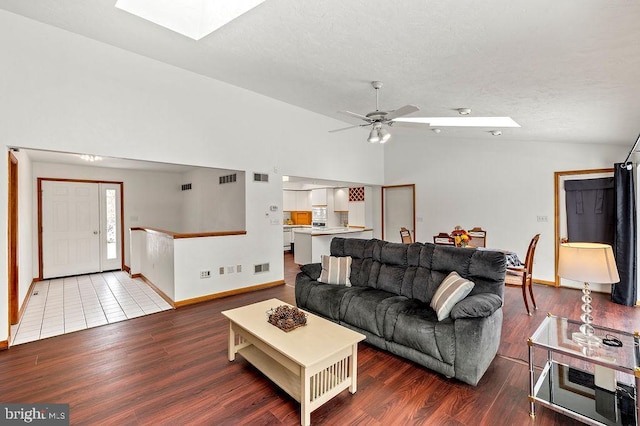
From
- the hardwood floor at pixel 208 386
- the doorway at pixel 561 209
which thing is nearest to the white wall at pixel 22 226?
the hardwood floor at pixel 208 386

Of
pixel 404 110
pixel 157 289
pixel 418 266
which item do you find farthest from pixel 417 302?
pixel 157 289

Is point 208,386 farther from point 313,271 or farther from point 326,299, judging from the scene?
point 313,271

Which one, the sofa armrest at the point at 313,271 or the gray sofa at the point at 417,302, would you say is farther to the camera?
the sofa armrest at the point at 313,271

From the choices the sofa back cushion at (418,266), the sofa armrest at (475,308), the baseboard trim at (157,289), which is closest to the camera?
the sofa armrest at (475,308)

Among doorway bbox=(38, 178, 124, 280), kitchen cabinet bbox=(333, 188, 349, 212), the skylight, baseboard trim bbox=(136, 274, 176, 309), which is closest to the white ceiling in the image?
the skylight

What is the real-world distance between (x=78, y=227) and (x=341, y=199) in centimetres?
660

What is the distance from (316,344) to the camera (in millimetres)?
2141

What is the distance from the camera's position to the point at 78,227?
245 inches

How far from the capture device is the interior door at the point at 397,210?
742cm

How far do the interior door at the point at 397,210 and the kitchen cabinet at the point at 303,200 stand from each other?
10.3 ft

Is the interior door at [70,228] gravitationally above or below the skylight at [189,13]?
below

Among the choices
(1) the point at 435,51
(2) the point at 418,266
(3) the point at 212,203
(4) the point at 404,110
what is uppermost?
(1) the point at 435,51

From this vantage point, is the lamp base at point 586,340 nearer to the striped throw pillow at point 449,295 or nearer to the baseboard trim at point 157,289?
the striped throw pillow at point 449,295

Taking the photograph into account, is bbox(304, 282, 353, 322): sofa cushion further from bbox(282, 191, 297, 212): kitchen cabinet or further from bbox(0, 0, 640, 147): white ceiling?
bbox(282, 191, 297, 212): kitchen cabinet
